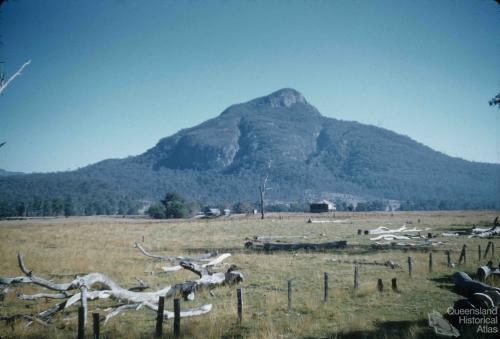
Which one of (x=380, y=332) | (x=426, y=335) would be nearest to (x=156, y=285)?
(x=380, y=332)

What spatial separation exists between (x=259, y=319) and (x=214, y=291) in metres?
3.89

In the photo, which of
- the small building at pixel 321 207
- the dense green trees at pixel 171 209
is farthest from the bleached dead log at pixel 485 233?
the small building at pixel 321 207

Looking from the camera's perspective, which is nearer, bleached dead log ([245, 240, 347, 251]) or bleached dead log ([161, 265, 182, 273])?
bleached dead log ([161, 265, 182, 273])

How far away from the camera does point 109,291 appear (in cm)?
1067

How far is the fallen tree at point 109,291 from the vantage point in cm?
930

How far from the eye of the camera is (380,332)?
28.3 ft

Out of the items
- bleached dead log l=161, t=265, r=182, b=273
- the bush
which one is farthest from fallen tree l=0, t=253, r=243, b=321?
the bush

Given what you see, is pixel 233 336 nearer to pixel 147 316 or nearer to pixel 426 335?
pixel 147 316

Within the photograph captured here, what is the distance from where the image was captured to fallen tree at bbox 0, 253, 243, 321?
9.30 meters

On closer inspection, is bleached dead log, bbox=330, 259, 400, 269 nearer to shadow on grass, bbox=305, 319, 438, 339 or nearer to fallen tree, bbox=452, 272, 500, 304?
fallen tree, bbox=452, 272, 500, 304

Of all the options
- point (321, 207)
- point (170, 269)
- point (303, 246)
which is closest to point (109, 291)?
point (170, 269)

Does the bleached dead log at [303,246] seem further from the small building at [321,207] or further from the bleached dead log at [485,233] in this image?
the small building at [321,207]

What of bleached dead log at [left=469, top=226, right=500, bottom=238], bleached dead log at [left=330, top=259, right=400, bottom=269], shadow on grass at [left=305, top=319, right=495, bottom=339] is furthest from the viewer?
bleached dead log at [left=469, top=226, right=500, bottom=238]

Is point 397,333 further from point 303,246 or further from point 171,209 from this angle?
point 171,209
